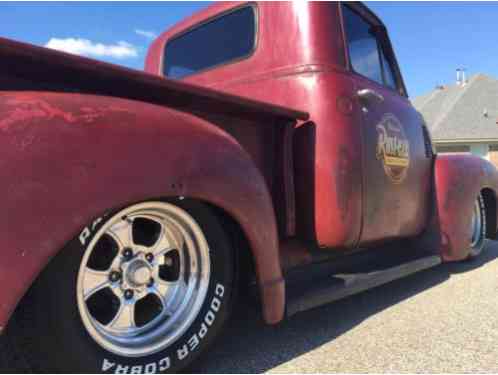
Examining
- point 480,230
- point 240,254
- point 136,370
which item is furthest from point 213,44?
point 480,230

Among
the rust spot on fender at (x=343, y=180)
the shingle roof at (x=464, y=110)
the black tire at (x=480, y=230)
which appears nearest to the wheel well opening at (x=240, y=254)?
the rust spot on fender at (x=343, y=180)

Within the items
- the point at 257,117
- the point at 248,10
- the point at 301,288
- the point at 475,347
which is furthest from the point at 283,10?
the point at 475,347

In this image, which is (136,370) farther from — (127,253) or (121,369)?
(127,253)

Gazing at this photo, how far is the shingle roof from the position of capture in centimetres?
1925

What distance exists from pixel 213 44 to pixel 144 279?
2.10m

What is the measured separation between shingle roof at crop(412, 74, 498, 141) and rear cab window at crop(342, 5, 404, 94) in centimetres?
1580

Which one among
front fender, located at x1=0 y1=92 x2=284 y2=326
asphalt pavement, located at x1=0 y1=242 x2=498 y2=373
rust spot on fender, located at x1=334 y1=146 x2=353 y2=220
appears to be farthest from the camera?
rust spot on fender, located at x1=334 y1=146 x2=353 y2=220

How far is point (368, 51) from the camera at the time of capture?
334cm

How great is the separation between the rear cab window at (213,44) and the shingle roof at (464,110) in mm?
16528

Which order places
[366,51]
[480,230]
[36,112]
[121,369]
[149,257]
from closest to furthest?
[36,112] < [121,369] < [149,257] < [366,51] < [480,230]

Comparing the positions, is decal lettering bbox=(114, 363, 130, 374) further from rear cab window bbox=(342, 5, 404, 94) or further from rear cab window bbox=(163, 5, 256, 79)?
rear cab window bbox=(342, 5, 404, 94)

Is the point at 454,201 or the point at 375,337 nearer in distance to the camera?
the point at 375,337

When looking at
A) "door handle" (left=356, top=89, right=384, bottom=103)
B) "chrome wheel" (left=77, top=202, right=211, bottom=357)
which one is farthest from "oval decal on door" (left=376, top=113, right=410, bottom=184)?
"chrome wheel" (left=77, top=202, right=211, bottom=357)

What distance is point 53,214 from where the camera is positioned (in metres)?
1.31
